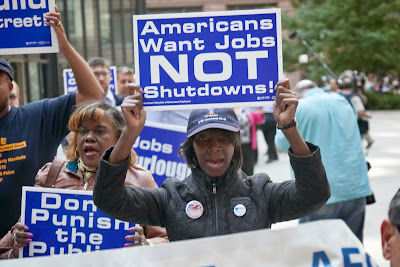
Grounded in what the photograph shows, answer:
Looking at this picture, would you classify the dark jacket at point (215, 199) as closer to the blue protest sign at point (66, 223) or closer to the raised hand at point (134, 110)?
the raised hand at point (134, 110)

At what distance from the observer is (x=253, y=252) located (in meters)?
2.22

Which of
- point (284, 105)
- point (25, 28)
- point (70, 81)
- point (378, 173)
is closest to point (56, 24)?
point (25, 28)

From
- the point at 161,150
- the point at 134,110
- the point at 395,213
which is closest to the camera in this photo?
the point at 395,213

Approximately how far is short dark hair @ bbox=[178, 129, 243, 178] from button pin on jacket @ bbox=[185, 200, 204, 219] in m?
0.21

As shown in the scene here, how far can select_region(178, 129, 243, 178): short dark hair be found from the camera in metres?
3.19

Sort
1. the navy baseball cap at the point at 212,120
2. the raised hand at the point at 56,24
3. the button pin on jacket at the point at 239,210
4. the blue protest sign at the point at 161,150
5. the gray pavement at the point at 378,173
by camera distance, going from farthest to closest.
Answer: the gray pavement at the point at 378,173, the blue protest sign at the point at 161,150, the raised hand at the point at 56,24, the navy baseball cap at the point at 212,120, the button pin on jacket at the point at 239,210

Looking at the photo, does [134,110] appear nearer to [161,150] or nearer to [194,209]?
[194,209]

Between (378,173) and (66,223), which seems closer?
(66,223)

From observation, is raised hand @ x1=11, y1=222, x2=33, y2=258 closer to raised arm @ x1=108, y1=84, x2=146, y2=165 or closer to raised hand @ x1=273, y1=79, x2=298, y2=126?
raised arm @ x1=108, y1=84, x2=146, y2=165

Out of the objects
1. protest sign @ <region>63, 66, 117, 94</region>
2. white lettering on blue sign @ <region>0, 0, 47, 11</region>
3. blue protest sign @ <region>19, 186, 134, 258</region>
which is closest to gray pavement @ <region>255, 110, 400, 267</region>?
protest sign @ <region>63, 66, 117, 94</region>

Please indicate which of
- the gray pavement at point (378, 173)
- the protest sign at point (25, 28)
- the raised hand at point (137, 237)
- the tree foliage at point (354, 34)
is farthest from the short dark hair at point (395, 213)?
the tree foliage at point (354, 34)

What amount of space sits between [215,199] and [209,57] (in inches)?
25.9

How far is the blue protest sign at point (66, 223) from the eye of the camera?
367 cm

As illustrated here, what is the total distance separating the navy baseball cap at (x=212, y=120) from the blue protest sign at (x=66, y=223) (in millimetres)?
774
